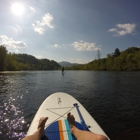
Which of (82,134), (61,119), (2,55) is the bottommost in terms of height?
(61,119)

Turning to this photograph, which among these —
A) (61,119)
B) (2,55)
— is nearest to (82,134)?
(61,119)

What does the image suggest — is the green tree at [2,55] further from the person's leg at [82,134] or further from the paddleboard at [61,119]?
the person's leg at [82,134]

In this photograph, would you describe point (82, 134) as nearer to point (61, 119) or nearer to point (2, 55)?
point (61, 119)

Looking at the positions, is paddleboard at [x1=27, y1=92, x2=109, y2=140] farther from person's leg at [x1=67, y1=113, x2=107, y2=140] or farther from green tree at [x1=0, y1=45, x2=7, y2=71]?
green tree at [x1=0, y1=45, x2=7, y2=71]

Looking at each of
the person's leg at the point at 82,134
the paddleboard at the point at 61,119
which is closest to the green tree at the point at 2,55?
the paddleboard at the point at 61,119

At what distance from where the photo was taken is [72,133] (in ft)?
13.0

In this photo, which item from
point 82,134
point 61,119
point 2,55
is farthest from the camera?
point 2,55

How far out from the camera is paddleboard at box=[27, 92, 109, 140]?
4157 millimetres

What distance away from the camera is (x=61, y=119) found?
17.3ft

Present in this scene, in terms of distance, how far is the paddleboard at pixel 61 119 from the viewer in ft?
13.6

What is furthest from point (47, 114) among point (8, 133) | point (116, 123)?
point (116, 123)

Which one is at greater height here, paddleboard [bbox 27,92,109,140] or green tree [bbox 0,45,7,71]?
green tree [bbox 0,45,7,71]

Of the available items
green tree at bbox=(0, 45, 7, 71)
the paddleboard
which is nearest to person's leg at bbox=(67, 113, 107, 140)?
the paddleboard

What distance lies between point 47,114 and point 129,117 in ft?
16.6
